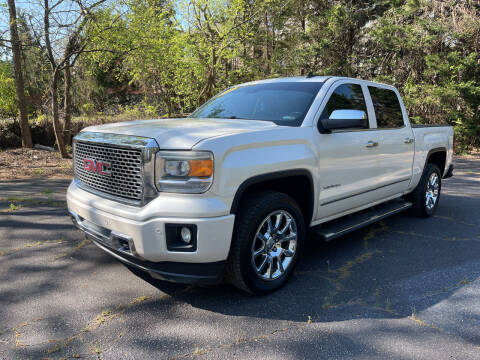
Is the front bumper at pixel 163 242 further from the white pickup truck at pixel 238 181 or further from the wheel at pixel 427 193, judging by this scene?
the wheel at pixel 427 193

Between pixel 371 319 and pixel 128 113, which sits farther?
pixel 128 113

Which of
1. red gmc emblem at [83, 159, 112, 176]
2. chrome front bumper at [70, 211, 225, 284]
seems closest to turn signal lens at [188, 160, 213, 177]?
chrome front bumper at [70, 211, 225, 284]

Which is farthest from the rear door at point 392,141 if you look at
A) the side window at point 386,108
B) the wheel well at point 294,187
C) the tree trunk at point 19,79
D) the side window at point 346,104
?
the tree trunk at point 19,79

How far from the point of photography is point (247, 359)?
7.54 feet

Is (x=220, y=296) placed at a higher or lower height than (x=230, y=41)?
lower

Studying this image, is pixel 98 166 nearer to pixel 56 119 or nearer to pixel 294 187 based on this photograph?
pixel 294 187

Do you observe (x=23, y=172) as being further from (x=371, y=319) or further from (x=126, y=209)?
(x=371, y=319)

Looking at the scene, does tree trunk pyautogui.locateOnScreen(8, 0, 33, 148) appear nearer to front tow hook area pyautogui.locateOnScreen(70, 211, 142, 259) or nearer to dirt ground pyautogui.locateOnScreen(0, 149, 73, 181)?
dirt ground pyautogui.locateOnScreen(0, 149, 73, 181)

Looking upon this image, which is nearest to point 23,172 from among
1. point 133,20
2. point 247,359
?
point 133,20

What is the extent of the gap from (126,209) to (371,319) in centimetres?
199

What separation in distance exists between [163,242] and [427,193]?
444 centimetres

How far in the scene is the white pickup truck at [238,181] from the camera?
258cm

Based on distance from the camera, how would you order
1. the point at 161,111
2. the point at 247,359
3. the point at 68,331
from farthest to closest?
the point at 161,111, the point at 68,331, the point at 247,359

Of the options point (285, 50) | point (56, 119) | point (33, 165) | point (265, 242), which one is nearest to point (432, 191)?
point (265, 242)
